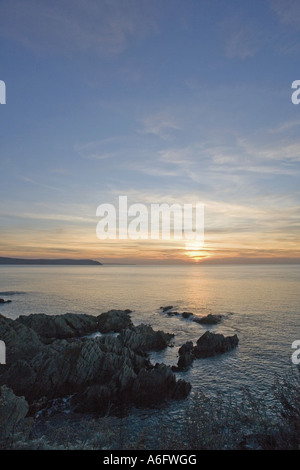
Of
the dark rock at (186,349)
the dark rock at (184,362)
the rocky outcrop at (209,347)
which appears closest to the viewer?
the dark rock at (184,362)

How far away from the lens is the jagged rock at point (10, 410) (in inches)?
730

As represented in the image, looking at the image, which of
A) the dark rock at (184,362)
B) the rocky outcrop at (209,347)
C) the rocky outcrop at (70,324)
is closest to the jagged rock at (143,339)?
the rocky outcrop at (209,347)

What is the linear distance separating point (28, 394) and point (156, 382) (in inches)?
533

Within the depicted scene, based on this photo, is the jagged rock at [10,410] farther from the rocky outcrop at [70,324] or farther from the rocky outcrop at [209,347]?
the rocky outcrop at [70,324]

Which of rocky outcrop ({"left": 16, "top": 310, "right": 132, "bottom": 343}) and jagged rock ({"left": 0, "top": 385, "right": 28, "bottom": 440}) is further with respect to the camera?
rocky outcrop ({"left": 16, "top": 310, "right": 132, "bottom": 343})

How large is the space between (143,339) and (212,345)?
11.1 metres

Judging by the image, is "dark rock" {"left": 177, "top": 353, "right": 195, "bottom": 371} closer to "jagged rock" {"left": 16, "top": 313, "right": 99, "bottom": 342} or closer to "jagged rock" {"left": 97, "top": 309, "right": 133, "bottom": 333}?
"jagged rock" {"left": 97, "top": 309, "right": 133, "bottom": 333}

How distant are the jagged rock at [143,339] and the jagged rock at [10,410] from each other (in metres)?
20.8

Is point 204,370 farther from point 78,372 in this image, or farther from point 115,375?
point 78,372

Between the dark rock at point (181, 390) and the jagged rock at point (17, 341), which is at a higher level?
the jagged rock at point (17, 341)

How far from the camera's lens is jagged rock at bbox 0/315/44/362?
33466 millimetres

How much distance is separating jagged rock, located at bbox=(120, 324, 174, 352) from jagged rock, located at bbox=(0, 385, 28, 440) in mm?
20816

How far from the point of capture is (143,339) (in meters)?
43.6

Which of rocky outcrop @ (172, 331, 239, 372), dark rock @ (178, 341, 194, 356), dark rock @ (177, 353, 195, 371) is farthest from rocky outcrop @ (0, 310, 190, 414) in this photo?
rocky outcrop @ (172, 331, 239, 372)
